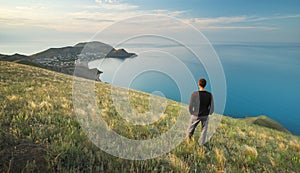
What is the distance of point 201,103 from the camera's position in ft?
22.6

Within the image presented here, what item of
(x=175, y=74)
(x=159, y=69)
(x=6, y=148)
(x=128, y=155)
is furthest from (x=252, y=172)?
(x=6, y=148)

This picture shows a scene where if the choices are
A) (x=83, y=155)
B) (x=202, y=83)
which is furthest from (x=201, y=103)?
(x=83, y=155)

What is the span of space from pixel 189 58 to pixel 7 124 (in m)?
6.18

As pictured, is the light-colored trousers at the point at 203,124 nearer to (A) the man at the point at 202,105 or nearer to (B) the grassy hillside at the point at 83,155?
(A) the man at the point at 202,105

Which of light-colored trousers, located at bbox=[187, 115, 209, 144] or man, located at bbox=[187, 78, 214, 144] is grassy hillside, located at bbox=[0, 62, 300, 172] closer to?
light-colored trousers, located at bbox=[187, 115, 209, 144]

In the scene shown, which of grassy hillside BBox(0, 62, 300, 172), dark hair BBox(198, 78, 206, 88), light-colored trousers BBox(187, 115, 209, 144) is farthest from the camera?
dark hair BBox(198, 78, 206, 88)

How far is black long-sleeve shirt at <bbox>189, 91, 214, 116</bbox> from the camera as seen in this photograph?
6.90 m

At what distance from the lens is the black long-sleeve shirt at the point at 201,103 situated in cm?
690

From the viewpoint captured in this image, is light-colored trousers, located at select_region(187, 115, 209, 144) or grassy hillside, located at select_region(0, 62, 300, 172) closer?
grassy hillside, located at select_region(0, 62, 300, 172)

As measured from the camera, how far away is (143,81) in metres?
7.71

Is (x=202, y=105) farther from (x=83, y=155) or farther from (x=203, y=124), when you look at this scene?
(x=83, y=155)

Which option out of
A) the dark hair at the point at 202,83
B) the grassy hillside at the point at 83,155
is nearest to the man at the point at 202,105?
the dark hair at the point at 202,83

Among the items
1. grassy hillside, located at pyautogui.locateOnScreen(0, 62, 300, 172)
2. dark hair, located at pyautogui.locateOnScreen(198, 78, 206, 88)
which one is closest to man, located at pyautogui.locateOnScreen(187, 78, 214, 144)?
dark hair, located at pyautogui.locateOnScreen(198, 78, 206, 88)

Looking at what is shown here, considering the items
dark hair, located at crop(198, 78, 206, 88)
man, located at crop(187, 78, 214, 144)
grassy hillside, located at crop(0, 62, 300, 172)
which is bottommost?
grassy hillside, located at crop(0, 62, 300, 172)
